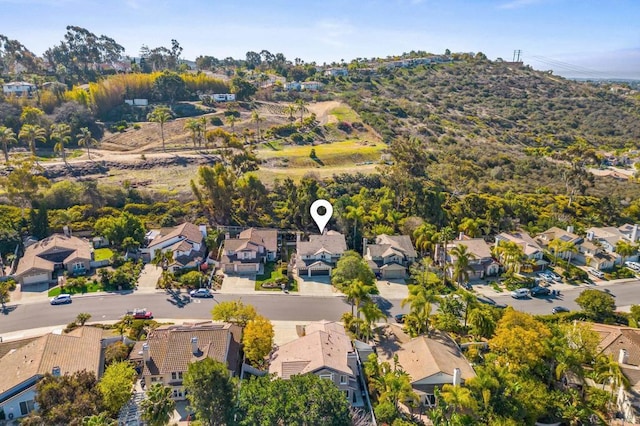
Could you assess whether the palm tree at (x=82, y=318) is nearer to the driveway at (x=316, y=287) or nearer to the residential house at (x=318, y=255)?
the driveway at (x=316, y=287)

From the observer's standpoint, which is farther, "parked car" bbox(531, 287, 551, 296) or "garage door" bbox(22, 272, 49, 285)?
"parked car" bbox(531, 287, 551, 296)

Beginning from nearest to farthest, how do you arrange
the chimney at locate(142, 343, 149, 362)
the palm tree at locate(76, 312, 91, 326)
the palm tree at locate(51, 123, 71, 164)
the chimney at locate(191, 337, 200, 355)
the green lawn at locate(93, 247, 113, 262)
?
the chimney at locate(191, 337, 200, 355), the chimney at locate(142, 343, 149, 362), the palm tree at locate(76, 312, 91, 326), the green lawn at locate(93, 247, 113, 262), the palm tree at locate(51, 123, 71, 164)

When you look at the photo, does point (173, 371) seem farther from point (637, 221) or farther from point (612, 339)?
point (637, 221)

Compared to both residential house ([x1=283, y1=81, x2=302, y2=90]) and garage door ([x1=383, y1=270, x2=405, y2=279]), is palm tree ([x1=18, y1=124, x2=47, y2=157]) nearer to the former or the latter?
garage door ([x1=383, y1=270, x2=405, y2=279])

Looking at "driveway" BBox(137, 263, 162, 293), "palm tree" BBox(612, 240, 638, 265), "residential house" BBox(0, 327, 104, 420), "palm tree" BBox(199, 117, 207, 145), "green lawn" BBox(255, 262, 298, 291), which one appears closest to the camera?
"residential house" BBox(0, 327, 104, 420)

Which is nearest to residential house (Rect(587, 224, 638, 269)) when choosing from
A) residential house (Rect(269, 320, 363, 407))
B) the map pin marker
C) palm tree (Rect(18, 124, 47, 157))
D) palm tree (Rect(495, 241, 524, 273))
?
palm tree (Rect(495, 241, 524, 273))

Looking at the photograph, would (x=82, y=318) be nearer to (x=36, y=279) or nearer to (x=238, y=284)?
(x=36, y=279)

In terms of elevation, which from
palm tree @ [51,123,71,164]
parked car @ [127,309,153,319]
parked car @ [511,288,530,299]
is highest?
palm tree @ [51,123,71,164]

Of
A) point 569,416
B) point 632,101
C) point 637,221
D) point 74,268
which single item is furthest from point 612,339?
point 632,101
